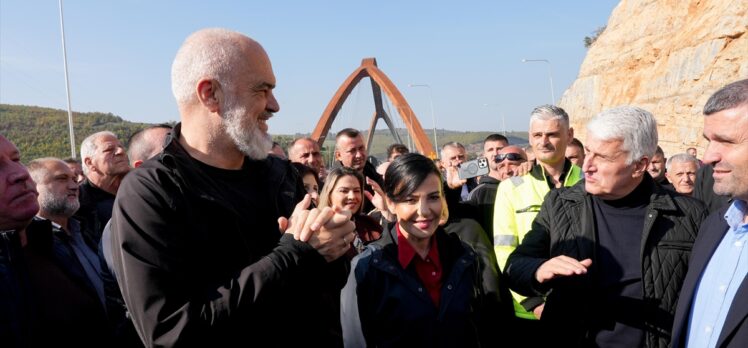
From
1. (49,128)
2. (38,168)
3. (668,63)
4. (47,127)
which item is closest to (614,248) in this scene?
(38,168)

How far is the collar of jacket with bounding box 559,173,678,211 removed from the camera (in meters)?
2.73

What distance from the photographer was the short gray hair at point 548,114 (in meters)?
3.89

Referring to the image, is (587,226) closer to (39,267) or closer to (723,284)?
(723,284)

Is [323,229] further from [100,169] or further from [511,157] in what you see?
[511,157]

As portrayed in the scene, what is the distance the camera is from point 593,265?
2.76m

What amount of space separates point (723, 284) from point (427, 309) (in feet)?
4.14

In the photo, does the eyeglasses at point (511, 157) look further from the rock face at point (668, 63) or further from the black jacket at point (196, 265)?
the rock face at point (668, 63)

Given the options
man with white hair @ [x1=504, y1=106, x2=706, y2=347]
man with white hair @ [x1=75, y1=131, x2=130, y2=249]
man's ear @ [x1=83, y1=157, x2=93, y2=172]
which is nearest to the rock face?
man with white hair @ [x1=504, y1=106, x2=706, y2=347]

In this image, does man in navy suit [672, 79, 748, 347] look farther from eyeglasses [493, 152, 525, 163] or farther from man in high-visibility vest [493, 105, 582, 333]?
eyeglasses [493, 152, 525, 163]

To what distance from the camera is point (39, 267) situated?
7.43 ft

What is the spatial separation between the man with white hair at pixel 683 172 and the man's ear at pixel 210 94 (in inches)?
251

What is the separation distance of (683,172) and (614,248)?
466 centimetres

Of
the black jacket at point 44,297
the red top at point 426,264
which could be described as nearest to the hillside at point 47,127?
the black jacket at point 44,297

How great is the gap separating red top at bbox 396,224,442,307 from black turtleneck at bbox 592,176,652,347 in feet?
2.64
